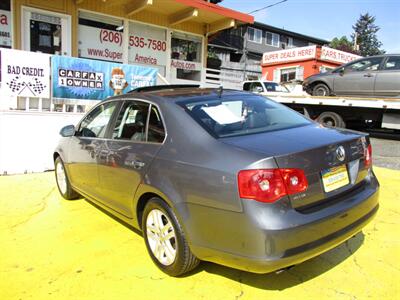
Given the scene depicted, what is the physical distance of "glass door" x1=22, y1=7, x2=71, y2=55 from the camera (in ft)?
33.6

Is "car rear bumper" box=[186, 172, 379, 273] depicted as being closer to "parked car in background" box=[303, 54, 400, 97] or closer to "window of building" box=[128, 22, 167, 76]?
"parked car in background" box=[303, 54, 400, 97]

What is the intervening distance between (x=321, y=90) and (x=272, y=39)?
102ft

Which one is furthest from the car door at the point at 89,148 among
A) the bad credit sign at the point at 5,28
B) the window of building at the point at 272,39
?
the window of building at the point at 272,39

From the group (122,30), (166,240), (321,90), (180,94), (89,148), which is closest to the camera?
(166,240)

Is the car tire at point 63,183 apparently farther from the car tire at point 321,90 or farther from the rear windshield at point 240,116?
the car tire at point 321,90

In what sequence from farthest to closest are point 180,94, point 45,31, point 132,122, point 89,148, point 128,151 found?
point 45,31 → point 89,148 → point 132,122 → point 180,94 → point 128,151

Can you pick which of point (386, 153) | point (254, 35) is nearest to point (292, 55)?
point (254, 35)

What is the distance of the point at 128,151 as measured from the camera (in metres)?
3.60

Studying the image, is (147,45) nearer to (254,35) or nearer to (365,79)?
(365,79)

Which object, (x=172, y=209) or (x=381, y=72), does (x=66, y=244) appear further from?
(x=381, y=72)

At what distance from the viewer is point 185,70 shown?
14.0 m

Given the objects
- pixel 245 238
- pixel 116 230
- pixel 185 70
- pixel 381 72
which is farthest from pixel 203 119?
pixel 185 70

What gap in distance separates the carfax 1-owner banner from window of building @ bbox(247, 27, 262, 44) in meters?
32.9

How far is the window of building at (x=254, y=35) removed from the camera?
1500 inches
